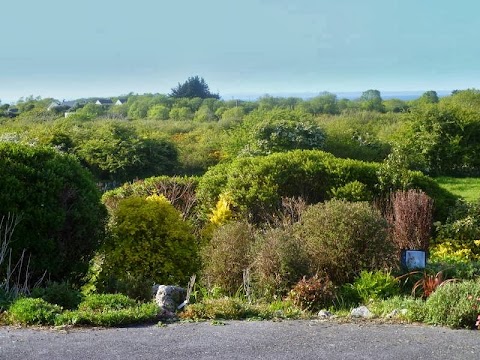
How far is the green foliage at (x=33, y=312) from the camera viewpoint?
6504 millimetres

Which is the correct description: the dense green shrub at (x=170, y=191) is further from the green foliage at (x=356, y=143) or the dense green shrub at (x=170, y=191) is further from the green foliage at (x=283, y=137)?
the green foliage at (x=356, y=143)

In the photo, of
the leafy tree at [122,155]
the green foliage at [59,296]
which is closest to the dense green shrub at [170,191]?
the green foliage at [59,296]

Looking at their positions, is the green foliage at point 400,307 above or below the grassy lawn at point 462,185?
above

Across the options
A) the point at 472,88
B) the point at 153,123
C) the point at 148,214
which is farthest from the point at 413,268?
the point at 472,88

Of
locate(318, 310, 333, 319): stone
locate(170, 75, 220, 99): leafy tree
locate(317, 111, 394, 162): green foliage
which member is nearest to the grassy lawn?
locate(317, 111, 394, 162): green foliage

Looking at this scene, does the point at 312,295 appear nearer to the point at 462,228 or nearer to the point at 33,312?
the point at 33,312

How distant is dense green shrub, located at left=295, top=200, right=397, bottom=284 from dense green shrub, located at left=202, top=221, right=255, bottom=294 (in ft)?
2.74

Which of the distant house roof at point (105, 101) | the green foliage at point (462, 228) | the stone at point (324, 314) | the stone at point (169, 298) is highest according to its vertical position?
the distant house roof at point (105, 101)

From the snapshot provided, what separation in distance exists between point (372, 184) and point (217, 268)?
508cm

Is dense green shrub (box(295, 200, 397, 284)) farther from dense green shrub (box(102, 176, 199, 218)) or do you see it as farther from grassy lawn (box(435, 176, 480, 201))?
grassy lawn (box(435, 176, 480, 201))

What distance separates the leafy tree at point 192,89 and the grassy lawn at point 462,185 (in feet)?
175

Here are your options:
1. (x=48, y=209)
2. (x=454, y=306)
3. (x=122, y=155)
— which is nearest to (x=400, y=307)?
(x=454, y=306)

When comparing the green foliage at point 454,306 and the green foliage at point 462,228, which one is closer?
the green foliage at point 454,306

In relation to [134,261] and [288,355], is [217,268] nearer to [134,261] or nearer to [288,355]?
[134,261]
